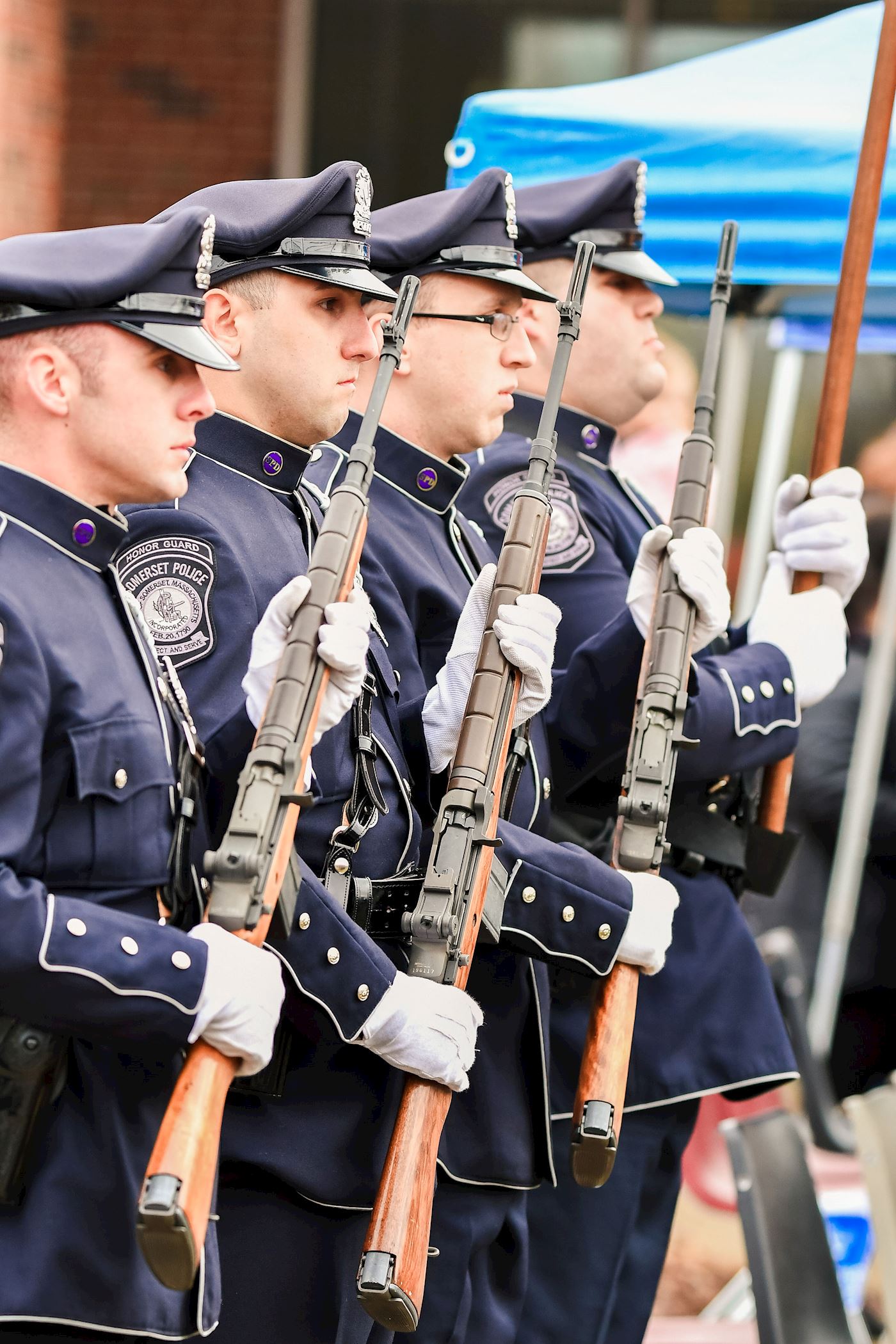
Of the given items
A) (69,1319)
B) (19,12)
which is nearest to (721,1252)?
(69,1319)

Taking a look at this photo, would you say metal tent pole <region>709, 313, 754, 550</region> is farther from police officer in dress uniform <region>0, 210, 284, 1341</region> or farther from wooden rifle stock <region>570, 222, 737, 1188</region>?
police officer in dress uniform <region>0, 210, 284, 1341</region>

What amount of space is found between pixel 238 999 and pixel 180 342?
76 centimetres

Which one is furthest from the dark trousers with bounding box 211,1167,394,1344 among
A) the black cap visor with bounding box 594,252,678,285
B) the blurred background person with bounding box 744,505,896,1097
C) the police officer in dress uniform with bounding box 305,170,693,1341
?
the blurred background person with bounding box 744,505,896,1097

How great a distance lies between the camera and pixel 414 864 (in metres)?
2.67

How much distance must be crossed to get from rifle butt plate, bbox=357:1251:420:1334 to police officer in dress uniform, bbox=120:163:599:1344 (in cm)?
23

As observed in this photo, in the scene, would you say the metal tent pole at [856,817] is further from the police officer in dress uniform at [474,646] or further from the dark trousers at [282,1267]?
the dark trousers at [282,1267]

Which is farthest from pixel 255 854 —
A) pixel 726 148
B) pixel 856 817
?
pixel 856 817

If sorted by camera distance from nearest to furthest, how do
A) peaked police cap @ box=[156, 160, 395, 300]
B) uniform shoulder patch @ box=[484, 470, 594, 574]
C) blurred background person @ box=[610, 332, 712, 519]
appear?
peaked police cap @ box=[156, 160, 395, 300] → uniform shoulder patch @ box=[484, 470, 594, 574] → blurred background person @ box=[610, 332, 712, 519]

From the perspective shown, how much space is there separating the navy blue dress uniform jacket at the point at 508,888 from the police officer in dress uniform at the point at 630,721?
0.32 meters

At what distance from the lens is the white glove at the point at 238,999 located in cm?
202

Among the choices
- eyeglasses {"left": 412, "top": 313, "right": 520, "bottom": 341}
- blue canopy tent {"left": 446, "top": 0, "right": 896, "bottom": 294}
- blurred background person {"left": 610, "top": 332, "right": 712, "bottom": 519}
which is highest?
blurred background person {"left": 610, "top": 332, "right": 712, "bottom": 519}

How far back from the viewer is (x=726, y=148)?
4148 millimetres

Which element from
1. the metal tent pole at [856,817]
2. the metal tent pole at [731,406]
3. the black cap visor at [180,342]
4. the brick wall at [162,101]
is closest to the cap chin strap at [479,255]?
the black cap visor at [180,342]

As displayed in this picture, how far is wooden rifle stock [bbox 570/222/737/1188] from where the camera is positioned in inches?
107
